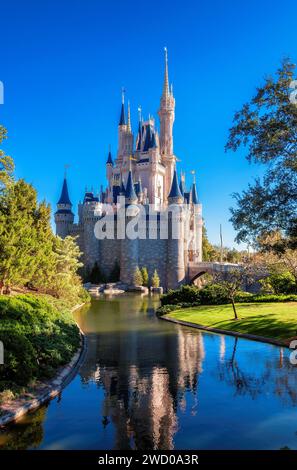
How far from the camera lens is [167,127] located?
224 feet

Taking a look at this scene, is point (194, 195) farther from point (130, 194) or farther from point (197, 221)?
point (130, 194)

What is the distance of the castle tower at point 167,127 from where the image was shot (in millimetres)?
66625

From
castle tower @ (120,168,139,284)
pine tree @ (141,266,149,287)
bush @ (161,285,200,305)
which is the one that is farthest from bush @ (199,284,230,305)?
castle tower @ (120,168,139,284)

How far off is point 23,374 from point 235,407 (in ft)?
15.7

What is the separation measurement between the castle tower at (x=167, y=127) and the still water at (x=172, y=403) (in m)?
57.5

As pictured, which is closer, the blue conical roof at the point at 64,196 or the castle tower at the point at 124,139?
the blue conical roof at the point at 64,196

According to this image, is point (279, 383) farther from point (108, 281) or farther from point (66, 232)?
point (66, 232)

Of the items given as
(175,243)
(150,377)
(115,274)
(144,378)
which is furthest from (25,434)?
(115,274)

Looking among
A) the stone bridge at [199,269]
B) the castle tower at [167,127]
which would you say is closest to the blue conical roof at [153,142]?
the castle tower at [167,127]

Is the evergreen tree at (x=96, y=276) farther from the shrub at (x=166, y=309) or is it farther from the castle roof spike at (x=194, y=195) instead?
the shrub at (x=166, y=309)

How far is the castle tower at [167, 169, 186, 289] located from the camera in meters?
53.9

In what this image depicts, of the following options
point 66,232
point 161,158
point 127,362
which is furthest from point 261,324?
point 161,158
